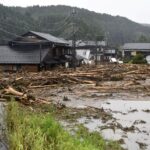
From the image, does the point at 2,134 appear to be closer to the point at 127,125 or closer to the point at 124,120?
the point at 127,125

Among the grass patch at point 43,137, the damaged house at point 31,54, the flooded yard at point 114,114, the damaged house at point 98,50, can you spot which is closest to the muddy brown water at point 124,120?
the flooded yard at point 114,114

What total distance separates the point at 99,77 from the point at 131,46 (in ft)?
180

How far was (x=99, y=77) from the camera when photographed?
24719mm

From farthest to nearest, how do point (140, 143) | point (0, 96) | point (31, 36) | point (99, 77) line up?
point (31, 36) → point (99, 77) → point (0, 96) → point (140, 143)

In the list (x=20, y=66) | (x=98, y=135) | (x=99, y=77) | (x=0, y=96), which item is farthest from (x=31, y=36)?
(x=98, y=135)

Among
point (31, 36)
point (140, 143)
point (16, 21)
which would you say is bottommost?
point (140, 143)

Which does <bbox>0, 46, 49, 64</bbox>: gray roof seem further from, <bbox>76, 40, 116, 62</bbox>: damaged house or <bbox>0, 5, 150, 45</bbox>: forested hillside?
<bbox>76, 40, 116, 62</bbox>: damaged house

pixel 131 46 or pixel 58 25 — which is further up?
pixel 58 25

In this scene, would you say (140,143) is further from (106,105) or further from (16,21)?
(16,21)

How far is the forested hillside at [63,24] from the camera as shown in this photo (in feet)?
250

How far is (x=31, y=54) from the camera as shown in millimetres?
40938

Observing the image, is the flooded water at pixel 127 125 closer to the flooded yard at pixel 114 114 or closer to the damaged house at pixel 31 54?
the flooded yard at pixel 114 114

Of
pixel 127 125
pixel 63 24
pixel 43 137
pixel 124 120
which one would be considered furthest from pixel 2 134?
pixel 63 24

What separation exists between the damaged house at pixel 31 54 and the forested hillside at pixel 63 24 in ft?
29.1
